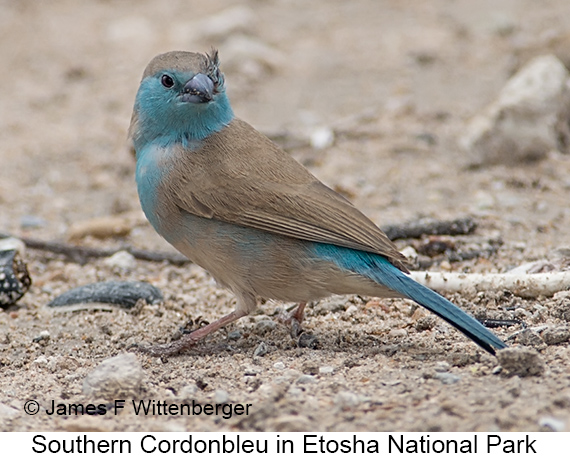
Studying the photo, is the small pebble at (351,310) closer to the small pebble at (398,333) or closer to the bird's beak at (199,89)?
the small pebble at (398,333)

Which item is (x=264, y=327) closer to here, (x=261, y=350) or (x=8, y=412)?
(x=261, y=350)

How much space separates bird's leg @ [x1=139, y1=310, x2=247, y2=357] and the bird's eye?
1.21 m

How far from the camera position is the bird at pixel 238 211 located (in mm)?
4062

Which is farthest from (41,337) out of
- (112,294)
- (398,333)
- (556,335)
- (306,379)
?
(556,335)

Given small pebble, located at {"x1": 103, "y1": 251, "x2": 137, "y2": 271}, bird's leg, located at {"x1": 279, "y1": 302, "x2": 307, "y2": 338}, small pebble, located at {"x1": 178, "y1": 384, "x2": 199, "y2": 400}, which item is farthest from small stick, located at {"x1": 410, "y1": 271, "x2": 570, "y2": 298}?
small pebble, located at {"x1": 103, "y1": 251, "x2": 137, "y2": 271}

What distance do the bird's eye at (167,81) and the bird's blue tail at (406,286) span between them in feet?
3.74

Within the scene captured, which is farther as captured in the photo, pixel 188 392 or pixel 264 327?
pixel 264 327

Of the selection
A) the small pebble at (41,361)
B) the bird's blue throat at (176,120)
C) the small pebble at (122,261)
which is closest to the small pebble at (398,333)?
the bird's blue throat at (176,120)

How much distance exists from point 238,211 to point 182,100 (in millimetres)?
662

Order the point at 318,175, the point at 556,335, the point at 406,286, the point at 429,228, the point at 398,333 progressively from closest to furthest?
1. the point at 556,335
2. the point at 406,286
3. the point at 398,333
4. the point at 429,228
5. the point at 318,175

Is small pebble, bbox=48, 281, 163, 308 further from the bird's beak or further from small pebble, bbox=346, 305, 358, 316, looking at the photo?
the bird's beak

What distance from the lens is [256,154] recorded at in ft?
14.5

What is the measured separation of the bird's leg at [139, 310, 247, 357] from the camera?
421cm

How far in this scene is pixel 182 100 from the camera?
437 cm
